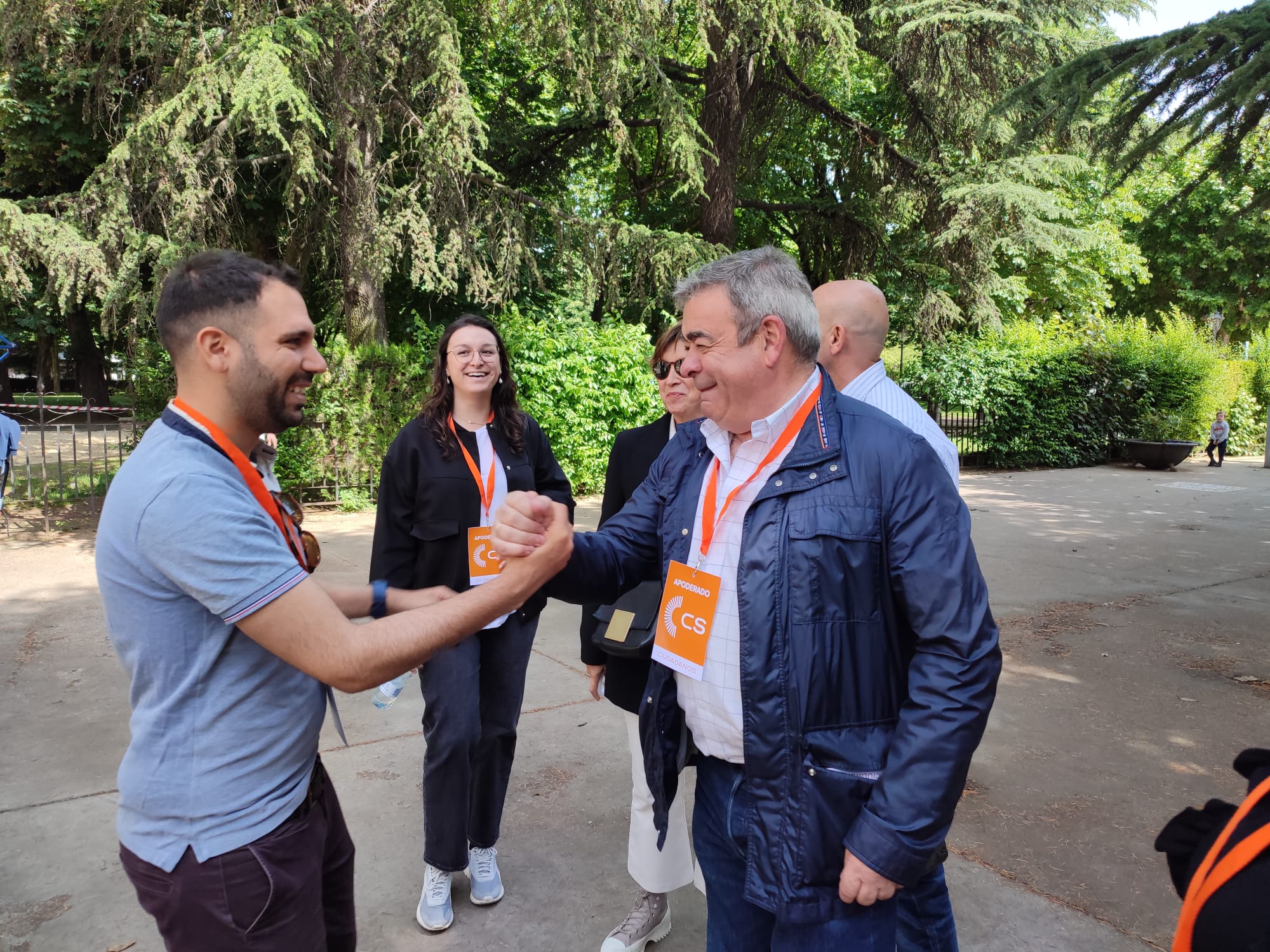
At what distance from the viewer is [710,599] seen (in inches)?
72.1

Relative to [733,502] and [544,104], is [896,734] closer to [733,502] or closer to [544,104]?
[733,502]

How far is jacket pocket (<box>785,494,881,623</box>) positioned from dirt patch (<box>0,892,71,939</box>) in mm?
2935

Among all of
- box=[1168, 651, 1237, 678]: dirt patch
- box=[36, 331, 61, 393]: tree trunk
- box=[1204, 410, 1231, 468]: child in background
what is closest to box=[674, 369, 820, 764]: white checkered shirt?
box=[1168, 651, 1237, 678]: dirt patch

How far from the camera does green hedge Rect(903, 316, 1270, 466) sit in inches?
736

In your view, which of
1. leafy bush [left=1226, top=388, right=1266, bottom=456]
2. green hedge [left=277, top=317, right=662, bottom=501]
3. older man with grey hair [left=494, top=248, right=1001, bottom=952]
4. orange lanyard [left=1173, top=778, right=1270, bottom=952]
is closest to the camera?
orange lanyard [left=1173, top=778, right=1270, bottom=952]

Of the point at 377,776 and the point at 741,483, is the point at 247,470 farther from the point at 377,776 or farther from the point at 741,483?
the point at 377,776

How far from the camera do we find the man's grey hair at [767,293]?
6.02 feet

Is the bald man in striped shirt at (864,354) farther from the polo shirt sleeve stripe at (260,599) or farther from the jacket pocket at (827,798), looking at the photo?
the polo shirt sleeve stripe at (260,599)

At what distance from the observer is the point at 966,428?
19672 mm

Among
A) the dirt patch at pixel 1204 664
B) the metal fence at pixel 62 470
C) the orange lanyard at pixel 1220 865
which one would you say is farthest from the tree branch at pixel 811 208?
the orange lanyard at pixel 1220 865

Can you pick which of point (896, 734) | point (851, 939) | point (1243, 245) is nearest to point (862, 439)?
point (896, 734)

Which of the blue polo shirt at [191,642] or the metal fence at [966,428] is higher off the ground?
the blue polo shirt at [191,642]

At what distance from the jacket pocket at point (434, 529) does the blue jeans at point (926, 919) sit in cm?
184

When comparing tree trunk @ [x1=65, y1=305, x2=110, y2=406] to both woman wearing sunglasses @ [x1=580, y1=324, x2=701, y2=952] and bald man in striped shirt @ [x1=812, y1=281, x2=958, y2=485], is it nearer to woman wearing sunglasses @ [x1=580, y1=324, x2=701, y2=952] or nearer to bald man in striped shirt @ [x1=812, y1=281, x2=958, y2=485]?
woman wearing sunglasses @ [x1=580, y1=324, x2=701, y2=952]
